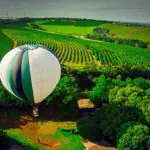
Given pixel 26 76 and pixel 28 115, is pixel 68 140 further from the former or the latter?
pixel 26 76

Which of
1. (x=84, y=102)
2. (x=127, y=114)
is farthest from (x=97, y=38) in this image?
(x=127, y=114)

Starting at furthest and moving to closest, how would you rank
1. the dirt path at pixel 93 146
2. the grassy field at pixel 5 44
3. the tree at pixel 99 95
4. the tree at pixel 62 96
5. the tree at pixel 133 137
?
1. the grassy field at pixel 5 44
2. the tree at pixel 99 95
3. the tree at pixel 62 96
4. the dirt path at pixel 93 146
5. the tree at pixel 133 137

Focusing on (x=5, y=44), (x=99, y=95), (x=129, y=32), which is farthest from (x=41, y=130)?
(x=129, y=32)

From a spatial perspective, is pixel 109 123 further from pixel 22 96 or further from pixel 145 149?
pixel 22 96

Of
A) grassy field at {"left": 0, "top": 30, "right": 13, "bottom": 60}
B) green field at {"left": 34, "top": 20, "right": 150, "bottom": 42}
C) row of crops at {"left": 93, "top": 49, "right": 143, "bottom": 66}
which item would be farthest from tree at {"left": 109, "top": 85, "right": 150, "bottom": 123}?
green field at {"left": 34, "top": 20, "right": 150, "bottom": 42}

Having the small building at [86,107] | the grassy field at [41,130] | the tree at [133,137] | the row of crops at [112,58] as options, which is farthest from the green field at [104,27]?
the tree at [133,137]

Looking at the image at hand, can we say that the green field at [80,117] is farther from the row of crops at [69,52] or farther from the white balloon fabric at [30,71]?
the row of crops at [69,52]
